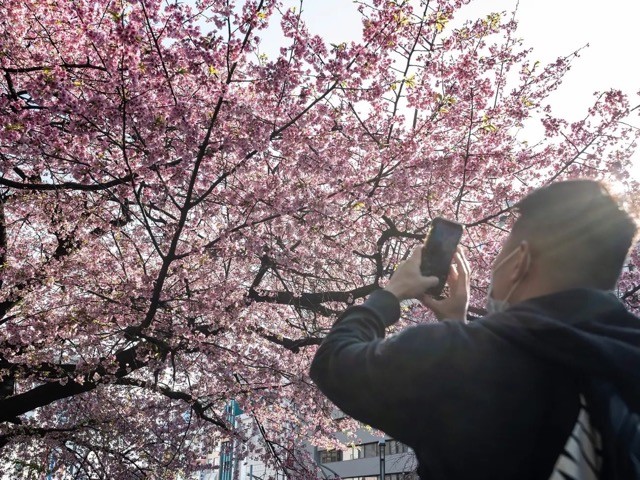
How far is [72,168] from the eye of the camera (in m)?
6.04

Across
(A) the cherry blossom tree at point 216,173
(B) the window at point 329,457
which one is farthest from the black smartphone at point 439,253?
(B) the window at point 329,457

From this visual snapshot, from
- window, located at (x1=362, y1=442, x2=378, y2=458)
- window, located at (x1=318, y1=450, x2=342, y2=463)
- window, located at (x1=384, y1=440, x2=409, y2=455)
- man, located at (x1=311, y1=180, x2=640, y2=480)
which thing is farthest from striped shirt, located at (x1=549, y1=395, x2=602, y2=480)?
window, located at (x1=318, y1=450, x2=342, y2=463)

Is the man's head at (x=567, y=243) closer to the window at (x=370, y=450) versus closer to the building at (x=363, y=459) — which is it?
the building at (x=363, y=459)

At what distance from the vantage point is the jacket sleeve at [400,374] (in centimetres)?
113

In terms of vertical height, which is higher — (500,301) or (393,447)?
(393,447)

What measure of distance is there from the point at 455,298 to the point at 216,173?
5.58 m

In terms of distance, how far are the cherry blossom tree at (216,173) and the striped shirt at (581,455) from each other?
4.76 meters

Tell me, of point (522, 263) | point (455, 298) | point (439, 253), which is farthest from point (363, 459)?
point (522, 263)

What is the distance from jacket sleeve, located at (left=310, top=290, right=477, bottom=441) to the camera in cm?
113

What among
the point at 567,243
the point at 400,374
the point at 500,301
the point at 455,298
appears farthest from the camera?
the point at 455,298

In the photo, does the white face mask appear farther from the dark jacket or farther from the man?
the dark jacket

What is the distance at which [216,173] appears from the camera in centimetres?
681

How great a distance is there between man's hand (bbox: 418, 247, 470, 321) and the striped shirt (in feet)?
1.81

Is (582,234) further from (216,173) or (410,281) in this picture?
(216,173)
